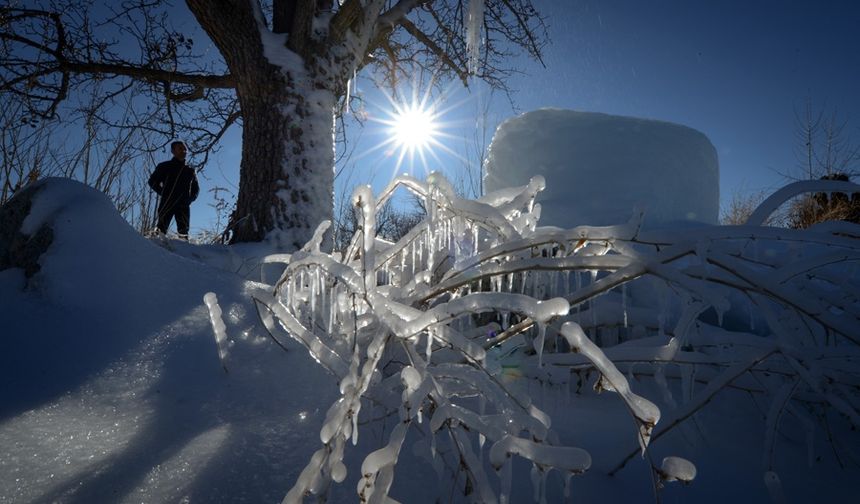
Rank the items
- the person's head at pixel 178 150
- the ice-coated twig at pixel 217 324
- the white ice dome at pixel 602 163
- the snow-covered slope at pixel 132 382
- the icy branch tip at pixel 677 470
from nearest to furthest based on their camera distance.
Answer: the icy branch tip at pixel 677 470 < the snow-covered slope at pixel 132 382 < the ice-coated twig at pixel 217 324 < the white ice dome at pixel 602 163 < the person's head at pixel 178 150

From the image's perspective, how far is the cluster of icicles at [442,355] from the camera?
474 millimetres

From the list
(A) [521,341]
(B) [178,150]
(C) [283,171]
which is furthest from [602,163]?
(B) [178,150]

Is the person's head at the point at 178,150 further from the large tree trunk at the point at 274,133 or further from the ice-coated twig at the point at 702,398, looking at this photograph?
the ice-coated twig at the point at 702,398

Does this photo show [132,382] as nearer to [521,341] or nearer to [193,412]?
[193,412]

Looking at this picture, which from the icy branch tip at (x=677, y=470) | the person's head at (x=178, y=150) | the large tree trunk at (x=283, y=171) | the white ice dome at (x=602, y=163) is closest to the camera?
the icy branch tip at (x=677, y=470)

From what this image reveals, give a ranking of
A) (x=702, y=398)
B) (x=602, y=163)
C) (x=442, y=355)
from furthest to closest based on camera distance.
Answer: (x=602, y=163) → (x=442, y=355) → (x=702, y=398)

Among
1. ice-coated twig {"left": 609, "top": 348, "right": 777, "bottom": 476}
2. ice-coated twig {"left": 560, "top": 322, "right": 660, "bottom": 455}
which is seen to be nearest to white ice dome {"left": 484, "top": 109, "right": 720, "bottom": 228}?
ice-coated twig {"left": 609, "top": 348, "right": 777, "bottom": 476}

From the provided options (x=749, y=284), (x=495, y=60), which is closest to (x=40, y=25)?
(x=495, y=60)

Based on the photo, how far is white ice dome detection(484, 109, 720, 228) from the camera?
3141mm

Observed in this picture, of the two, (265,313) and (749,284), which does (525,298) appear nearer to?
(749,284)

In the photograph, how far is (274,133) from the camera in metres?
3.01

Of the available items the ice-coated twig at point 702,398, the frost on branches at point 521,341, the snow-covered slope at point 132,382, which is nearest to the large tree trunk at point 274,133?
the snow-covered slope at point 132,382

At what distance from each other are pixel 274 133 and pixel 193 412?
259cm

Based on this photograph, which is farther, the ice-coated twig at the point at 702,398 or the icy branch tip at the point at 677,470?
the ice-coated twig at the point at 702,398
